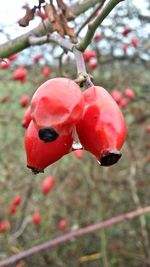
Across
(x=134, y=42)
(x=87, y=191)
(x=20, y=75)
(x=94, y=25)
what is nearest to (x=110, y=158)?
(x=94, y=25)

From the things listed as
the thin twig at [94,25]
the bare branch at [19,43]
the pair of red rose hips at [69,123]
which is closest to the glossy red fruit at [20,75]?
the bare branch at [19,43]

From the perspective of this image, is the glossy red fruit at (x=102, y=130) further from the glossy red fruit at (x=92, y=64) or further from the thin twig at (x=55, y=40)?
the glossy red fruit at (x=92, y=64)

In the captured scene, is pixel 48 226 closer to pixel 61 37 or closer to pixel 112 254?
pixel 112 254

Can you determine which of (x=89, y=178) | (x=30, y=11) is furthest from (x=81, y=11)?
(x=89, y=178)

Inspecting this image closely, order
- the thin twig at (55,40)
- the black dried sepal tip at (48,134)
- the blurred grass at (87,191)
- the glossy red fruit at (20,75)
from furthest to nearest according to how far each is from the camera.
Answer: the blurred grass at (87,191) → the glossy red fruit at (20,75) → the thin twig at (55,40) → the black dried sepal tip at (48,134)

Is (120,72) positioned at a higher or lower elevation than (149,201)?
higher

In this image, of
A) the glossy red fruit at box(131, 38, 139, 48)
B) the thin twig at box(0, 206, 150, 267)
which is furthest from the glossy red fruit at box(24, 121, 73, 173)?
the glossy red fruit at box(131, 38, 139, 48)

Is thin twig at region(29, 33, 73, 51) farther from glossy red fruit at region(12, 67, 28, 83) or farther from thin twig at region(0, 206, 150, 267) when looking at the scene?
glossy red fruit at region(12, 67, 28, 83)

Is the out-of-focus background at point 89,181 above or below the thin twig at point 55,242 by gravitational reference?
below
